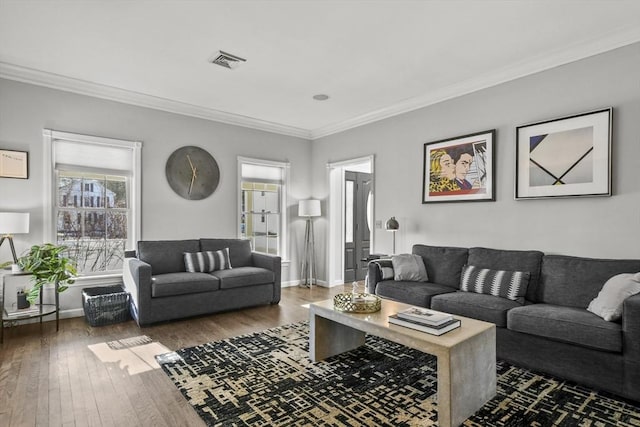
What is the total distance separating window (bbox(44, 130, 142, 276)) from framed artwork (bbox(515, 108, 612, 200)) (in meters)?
4.47

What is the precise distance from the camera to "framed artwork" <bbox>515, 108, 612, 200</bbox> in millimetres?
3066

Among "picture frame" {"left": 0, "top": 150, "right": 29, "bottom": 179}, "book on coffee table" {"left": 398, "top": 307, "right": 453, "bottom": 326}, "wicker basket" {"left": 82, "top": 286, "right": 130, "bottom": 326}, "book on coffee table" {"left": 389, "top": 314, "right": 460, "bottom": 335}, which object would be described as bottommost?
"wicker basket" {"left": 82, "top": 286, "right": 130, "bottom": 326}

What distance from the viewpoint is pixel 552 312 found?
2631 mm

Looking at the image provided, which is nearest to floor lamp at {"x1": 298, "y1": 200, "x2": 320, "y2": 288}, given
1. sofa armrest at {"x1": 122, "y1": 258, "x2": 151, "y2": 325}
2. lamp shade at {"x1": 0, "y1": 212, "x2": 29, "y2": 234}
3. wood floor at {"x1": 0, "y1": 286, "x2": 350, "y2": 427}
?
wood floor at {"x1": 0, "y1": 286, "x2": 350, "y2": 427}

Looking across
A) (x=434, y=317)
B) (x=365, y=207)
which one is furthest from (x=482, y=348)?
(x=365, y=207)

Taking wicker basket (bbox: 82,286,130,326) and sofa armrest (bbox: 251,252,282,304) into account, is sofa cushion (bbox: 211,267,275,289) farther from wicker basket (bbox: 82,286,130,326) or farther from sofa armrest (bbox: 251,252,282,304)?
wicker basket (bbox: 82,286,130,326)

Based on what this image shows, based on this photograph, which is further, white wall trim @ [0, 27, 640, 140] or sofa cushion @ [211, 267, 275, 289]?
sofa cushion @ [211, 267, 275, 289]

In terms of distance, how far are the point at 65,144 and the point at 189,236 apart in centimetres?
180

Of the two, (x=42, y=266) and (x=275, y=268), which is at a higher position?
(x=42, y=266)

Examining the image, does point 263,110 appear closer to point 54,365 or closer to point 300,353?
point 300,353

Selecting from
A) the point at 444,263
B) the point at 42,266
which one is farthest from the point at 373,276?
the point at 42,266

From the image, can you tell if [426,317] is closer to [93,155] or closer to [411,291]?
[411,291]

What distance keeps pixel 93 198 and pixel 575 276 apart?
16.8 ft

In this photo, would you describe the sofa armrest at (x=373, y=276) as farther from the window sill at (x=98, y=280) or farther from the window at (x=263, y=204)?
the window sill at (x=98, y=280)
